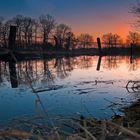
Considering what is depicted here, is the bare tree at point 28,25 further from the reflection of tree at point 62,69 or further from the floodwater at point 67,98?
the floodwater at point 67,98

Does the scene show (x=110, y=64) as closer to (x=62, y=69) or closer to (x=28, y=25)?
(x=62, y=69)

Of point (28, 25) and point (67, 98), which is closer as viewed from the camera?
point (67, 98)

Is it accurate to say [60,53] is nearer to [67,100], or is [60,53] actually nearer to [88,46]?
[88,46]

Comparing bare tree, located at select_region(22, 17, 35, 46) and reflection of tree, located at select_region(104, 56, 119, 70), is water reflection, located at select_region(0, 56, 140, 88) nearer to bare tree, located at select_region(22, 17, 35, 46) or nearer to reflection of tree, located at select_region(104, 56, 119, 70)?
reflection of tree, located at select_region(104, 56, 119, 70)

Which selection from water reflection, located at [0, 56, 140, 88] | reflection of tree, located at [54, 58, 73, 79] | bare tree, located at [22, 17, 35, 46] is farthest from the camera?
bare tree, located at [22, 17, 35, 46]

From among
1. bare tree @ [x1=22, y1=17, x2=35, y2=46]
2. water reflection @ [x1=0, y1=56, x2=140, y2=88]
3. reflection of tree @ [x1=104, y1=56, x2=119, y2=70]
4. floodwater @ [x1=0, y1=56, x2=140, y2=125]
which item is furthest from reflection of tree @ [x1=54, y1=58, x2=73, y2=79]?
bare tree @ [x1=22, y1=17, x2=35, y2=46]

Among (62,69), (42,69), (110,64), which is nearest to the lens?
(42,69)

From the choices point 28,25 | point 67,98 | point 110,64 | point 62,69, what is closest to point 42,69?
point 62,69

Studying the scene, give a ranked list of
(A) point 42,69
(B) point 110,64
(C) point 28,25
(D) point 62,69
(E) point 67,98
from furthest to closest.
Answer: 1. (C) point 28,25
2. (B) point 110,64
3. (D) point 62,69
4. (A) point 42,69
5. (E) point 67,98

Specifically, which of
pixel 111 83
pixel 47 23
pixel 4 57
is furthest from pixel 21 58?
pixel 47 23

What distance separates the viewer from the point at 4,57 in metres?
19.6

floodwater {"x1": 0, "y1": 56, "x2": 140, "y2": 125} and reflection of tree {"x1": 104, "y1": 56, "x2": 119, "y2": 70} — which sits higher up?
floodwater {"x1": 0, "y1": 56, "x2": 140, "y2": 125}

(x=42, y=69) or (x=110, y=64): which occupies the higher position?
(x=42, y=69)

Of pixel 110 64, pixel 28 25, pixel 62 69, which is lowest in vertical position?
pixel 110 64
